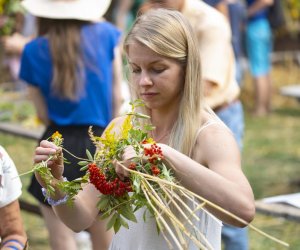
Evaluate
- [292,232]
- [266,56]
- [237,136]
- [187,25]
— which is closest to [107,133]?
[187,25]

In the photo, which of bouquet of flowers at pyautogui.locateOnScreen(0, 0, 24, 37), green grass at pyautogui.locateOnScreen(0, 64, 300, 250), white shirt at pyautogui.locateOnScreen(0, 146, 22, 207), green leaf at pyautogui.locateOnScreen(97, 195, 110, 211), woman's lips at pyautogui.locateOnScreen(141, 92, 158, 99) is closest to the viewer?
green leaf at pyautogui.locateOnScreen(97, 195, 110, 211)

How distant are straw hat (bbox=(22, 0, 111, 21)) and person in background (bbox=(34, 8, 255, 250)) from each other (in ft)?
5.43

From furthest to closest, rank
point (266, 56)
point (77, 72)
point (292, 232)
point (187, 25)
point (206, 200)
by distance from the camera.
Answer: point (266, 56) → point (292, 232) → point (77, 72) → point (187, 25) → point (206, 200)

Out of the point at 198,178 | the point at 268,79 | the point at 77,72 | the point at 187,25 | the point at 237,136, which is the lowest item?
the point at 268,79

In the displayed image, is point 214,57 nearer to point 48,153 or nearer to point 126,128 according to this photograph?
point 126,128

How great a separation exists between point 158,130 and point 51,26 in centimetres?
184

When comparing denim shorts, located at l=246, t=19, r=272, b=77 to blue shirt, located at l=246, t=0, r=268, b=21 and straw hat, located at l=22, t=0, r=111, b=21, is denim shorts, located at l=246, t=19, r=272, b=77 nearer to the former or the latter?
blue shirt, located at l=246, t=0, r=268, b=21

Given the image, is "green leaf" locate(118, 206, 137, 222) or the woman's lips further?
the woman's lips

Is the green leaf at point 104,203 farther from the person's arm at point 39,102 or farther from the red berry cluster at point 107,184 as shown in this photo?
the person's arm at point 39,102

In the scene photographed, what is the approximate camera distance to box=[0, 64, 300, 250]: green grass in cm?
688

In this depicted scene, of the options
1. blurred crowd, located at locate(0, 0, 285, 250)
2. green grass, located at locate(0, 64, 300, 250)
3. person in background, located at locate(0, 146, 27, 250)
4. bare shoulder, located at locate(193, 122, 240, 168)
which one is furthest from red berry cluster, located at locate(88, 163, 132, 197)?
green grass, located at locate(0, 64, 300, 250)

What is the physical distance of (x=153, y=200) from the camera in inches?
110

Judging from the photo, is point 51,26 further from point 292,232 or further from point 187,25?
point 292,232

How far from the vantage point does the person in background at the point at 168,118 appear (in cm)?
305
